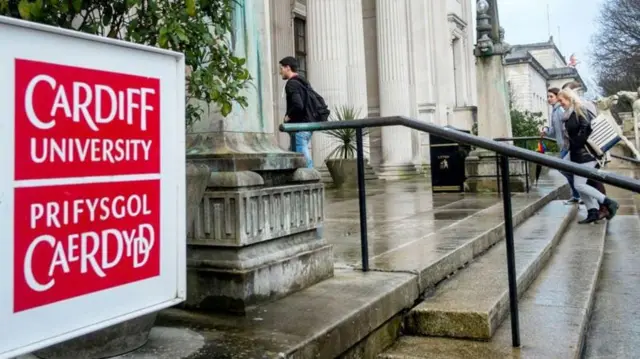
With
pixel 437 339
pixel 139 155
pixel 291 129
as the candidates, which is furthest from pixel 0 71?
pixel 291 129

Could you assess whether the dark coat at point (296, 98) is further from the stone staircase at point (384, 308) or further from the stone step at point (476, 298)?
the stone step at point (476, 298)

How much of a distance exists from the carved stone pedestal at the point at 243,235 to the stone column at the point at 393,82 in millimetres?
14284

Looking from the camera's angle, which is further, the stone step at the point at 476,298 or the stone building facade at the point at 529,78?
the stone building facade at the point at 529,78

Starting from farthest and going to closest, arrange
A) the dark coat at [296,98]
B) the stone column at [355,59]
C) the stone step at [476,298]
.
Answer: the stone column at [355,59], the dark coat at [296,98], the stone step at [476,298]

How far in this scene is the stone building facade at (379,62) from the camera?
14742mm

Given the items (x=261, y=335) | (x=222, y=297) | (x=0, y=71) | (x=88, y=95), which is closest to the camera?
(x=0, y=71)

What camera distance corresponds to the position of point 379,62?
59.0ft

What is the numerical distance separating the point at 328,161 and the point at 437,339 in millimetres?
9742

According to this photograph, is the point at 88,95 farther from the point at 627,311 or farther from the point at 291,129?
the point at 627,311

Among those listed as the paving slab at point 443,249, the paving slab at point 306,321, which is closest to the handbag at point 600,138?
the paving slab at point 443,249

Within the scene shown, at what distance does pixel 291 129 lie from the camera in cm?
A: 415

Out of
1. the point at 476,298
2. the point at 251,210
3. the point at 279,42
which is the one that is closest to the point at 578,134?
the point at 476,298

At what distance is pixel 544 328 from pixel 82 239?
2.64 meters

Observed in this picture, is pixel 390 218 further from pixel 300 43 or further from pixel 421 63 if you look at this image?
pixel 421 63
